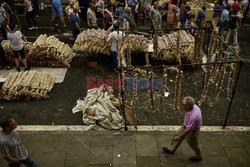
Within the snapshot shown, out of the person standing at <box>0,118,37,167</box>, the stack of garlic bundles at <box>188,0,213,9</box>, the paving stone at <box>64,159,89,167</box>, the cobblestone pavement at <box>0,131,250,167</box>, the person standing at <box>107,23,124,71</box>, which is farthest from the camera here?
the stack of garlic bundles at <box>188,0,213,9</box>

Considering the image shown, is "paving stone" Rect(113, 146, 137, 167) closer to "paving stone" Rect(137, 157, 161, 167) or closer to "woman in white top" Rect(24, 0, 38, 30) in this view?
"paving stone" Rect(137, 157, 161, 167)

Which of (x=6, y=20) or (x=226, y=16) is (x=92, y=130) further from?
(x=226, y=16)

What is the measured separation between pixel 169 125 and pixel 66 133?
9.42 feet

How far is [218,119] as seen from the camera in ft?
28.1

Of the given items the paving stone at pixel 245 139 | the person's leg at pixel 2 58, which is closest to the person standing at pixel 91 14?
the person's leg at pixel 2 58

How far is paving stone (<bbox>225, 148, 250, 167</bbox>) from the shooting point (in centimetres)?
703

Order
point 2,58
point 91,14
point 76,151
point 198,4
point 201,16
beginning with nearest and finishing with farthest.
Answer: point 76,151, point 2,58, point 91,14, point 201,16, point 198,4

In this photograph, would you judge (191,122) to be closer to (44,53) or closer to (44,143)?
(44,143)

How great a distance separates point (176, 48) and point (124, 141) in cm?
465

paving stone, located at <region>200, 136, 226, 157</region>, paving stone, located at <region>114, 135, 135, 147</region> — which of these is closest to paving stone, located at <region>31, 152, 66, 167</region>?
paving stone, located at <region>114, 135, 135, 147</region>

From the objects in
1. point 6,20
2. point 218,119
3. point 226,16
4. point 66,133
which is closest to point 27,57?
point 6,20

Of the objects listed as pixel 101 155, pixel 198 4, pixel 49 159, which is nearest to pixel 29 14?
pixel 198 4

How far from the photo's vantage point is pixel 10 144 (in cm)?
539

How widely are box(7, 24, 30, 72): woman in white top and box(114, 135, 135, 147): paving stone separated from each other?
515cm
